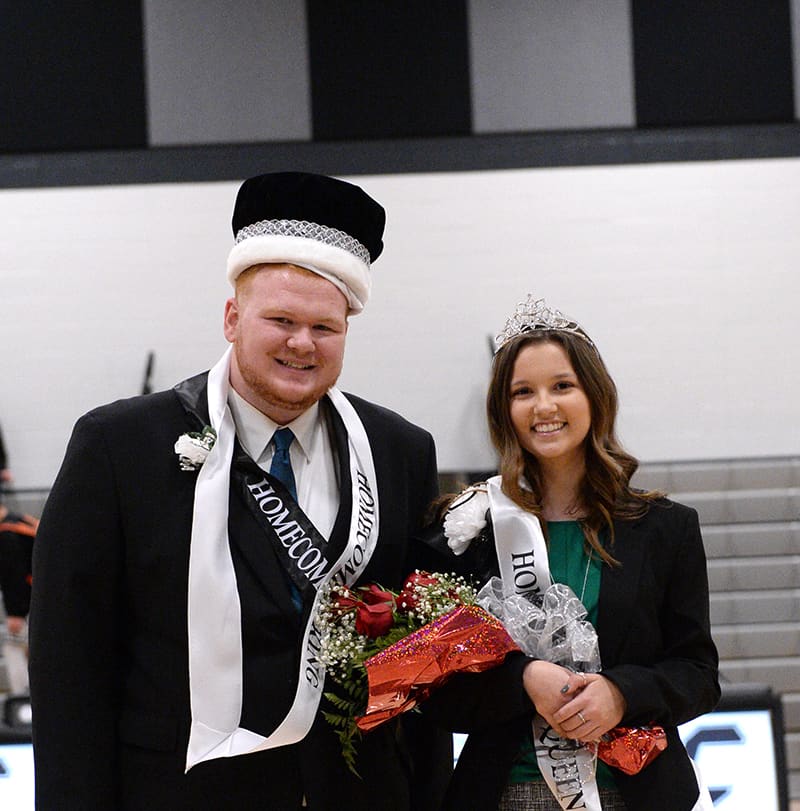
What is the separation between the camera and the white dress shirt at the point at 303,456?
214 cm

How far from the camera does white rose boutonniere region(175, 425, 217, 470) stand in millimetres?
2051

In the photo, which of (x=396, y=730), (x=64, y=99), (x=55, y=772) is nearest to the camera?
(x=55, y=772)

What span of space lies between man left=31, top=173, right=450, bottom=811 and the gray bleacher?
5.26m

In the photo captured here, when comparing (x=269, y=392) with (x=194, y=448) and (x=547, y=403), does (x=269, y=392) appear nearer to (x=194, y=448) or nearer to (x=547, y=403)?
(x=194, y=448)

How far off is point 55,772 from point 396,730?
2.06ft

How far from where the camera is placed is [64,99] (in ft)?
24.7

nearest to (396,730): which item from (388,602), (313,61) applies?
(388,602)

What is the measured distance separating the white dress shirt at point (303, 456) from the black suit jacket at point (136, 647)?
0.11 meters

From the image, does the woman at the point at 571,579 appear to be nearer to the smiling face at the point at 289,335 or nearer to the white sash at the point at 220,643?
the white sash at the point at 220,643

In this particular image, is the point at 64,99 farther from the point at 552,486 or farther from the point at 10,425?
the point at 552,486

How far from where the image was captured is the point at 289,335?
2045 millimetres

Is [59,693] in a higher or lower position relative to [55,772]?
higher

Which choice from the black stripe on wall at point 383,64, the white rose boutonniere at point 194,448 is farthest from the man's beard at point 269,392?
the black stripe on wall at point 383,64

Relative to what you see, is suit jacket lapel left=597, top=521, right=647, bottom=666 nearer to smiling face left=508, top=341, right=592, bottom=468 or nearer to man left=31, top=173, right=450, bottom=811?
smiling face left=508, top=341, right=592, bottom=468
